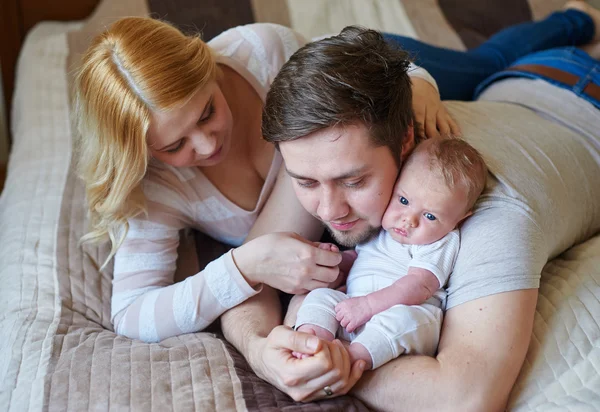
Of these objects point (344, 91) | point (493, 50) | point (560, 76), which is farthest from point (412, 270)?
point (493, 50)

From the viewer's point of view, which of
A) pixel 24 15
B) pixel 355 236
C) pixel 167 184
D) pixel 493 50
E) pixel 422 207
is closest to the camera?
pixel 422 207

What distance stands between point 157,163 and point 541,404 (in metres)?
0.91

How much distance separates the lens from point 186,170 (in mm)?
1448

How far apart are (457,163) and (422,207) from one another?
0.32 feet

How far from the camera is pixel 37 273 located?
1.43 m

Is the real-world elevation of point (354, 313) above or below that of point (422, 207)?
below

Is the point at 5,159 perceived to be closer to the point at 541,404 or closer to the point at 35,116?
the point at 35,116

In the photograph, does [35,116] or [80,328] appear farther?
[35,116]

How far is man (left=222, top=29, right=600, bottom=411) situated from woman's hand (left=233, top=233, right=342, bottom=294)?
56 millimetres

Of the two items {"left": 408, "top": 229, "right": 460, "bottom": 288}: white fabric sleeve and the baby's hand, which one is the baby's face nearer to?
{"left": 408, "top": 229, "right": 460, "bottom": 288}: white fabric sleeve

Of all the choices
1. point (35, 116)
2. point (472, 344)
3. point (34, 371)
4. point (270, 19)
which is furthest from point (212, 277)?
point (270, 19)

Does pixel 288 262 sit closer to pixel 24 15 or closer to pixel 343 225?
pixel 343 225

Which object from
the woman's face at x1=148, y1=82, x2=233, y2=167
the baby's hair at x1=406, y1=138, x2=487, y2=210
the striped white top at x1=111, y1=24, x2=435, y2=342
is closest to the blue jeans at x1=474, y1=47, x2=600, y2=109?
the striped white top at x1=111, y1=24, x2=435, y2=342

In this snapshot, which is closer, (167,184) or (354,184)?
(354,184)
